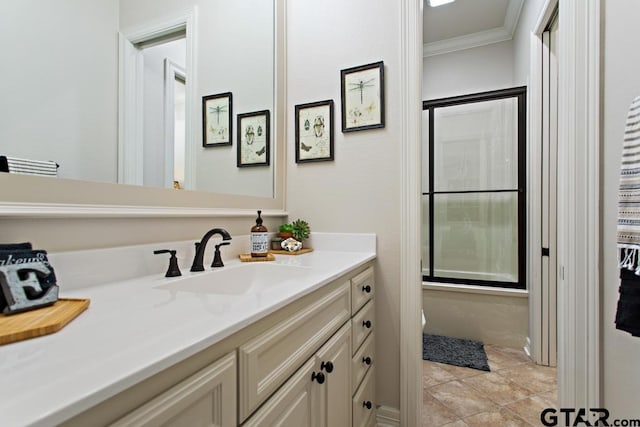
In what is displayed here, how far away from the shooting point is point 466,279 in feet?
8.77

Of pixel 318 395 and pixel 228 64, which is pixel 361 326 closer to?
pixel 318 395

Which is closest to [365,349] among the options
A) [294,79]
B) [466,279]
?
[294,79]

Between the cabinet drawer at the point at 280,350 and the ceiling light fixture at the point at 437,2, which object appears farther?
the ceiling light fixture at the point at 437,2

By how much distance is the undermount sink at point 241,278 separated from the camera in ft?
3.31

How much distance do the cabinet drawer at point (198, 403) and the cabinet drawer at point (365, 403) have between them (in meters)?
A: 0.78

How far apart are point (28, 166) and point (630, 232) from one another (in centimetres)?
156

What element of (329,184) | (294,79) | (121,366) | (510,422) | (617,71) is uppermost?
(294,79)

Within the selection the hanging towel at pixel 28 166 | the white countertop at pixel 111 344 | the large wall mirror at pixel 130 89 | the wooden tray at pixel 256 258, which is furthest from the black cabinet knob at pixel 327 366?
the hanging towel at pixel 28 166

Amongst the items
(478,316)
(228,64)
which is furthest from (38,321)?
(478,316)

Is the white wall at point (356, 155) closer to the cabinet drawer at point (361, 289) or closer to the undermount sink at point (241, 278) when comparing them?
the cabinet drawer at point (361, 289)

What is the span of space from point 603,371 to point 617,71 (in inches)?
41.6

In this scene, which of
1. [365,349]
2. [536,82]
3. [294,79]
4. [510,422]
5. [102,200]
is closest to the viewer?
[102,200]

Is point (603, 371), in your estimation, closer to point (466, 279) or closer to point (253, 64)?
point (466, 279)

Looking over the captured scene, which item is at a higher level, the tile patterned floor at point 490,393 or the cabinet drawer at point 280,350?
the cabinet drawer at point 280,350
